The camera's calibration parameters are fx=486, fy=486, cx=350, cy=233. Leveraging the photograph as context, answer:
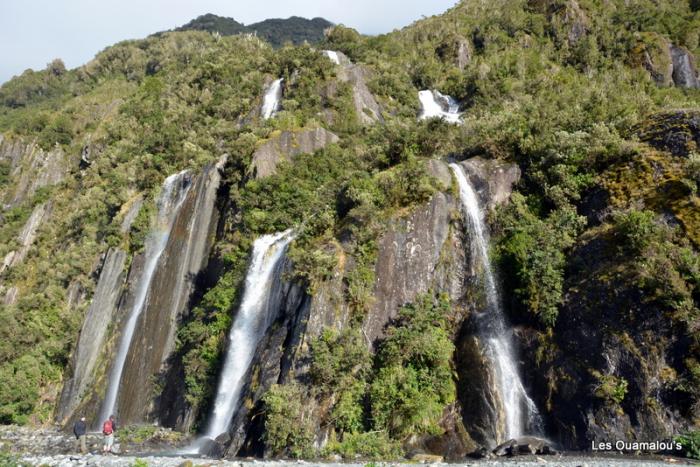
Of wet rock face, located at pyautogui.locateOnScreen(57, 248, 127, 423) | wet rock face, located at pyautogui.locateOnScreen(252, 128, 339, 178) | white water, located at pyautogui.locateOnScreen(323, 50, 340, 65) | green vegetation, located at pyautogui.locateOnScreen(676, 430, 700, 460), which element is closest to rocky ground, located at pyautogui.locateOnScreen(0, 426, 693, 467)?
green vegetation, located at pyautogui.locateOnScreen(676, 430, 700, 460)

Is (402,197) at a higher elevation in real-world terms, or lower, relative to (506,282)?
higher

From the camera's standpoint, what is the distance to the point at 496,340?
711 inches

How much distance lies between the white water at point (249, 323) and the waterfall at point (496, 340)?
8637 mm

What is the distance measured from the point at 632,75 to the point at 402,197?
31553 mm

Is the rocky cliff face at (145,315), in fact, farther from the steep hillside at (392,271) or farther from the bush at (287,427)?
the bush at (287,427)

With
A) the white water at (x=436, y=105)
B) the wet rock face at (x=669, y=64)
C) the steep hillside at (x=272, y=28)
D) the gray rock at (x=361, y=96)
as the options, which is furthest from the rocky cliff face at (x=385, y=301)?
the steep hillside at (x=272, y=28)

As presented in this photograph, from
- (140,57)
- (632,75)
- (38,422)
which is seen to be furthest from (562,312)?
(140,57)

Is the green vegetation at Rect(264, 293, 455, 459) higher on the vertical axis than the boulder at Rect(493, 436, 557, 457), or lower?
higher

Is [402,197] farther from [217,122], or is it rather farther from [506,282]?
[217,122]

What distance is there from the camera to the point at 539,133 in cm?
2316

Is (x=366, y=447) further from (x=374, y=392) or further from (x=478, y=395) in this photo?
(x=478, y=395)

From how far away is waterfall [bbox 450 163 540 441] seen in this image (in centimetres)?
1614

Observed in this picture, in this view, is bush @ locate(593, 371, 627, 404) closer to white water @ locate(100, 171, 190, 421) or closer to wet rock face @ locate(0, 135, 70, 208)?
white water @ locate(100, 171, 190, 421)

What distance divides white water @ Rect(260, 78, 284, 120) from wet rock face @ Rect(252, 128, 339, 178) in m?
7.37
